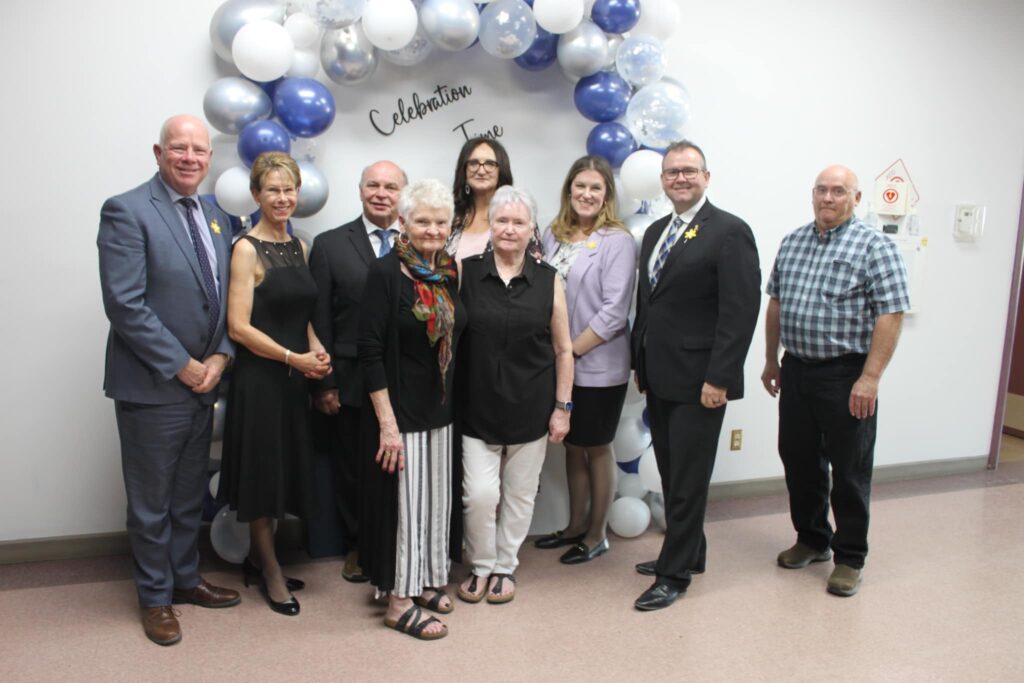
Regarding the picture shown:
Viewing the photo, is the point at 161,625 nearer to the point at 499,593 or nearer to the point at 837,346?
the point at 499,593

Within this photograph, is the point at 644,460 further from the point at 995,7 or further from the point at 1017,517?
the point at 995,7

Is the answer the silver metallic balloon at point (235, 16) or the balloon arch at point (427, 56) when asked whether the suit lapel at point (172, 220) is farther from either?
the silver metallic balloon at point (235, 16)

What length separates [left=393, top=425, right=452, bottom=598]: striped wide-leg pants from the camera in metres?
2.43

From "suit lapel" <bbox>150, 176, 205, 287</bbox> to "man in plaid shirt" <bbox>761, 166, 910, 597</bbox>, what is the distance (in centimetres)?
214

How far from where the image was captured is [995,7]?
4.25 meters

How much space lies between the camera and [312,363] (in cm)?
257

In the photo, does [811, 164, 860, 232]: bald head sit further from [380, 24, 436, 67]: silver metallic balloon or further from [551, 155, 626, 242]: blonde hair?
[380, 24, 436, 67]: silver metallic balloon

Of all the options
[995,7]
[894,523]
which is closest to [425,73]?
[894,523]

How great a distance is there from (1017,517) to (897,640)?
1.77m

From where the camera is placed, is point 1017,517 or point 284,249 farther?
point 1017,517

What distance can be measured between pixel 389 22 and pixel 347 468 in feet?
5.43

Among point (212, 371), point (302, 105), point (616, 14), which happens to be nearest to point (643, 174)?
point (616, 14)

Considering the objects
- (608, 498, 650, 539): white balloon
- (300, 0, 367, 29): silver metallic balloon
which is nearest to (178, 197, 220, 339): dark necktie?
(300, 0, 367, 29): silver metallic balloon

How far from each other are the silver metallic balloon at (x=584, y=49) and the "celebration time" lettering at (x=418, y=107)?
0.48 m
